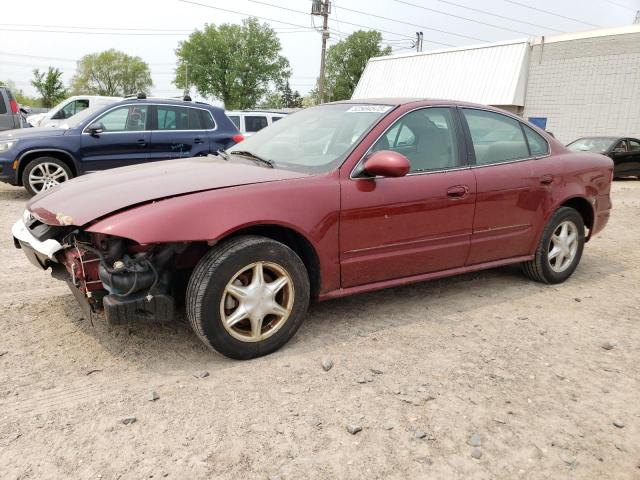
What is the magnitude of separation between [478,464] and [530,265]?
277 centimetres

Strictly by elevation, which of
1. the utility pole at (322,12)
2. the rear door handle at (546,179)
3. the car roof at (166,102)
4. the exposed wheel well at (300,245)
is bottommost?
the exposed wheel well at (300,245)

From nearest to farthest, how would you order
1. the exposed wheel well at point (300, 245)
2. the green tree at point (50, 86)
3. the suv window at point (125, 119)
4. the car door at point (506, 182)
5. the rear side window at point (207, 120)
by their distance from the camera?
the exposed wheel well at point (300, 245) < the car door at point (506, 182) < the suv window at point (125, 119) < the rear side window at point (207, 120) < the green tree at point (50, 86)

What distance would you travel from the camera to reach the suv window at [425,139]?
373cm

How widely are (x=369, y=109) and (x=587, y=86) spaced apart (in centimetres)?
2171

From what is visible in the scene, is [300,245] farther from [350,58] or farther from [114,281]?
[350,58]

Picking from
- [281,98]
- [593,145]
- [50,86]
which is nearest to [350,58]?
[281,98]

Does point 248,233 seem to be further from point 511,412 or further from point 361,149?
point 511,412

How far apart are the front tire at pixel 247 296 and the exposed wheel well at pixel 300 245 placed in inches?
5.4

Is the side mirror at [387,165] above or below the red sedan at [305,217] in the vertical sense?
above

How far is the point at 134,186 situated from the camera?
10.3ft

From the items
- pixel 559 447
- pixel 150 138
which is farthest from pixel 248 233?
pixel 150 138

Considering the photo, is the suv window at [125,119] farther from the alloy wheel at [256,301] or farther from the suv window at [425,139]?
the alloy wheel at [256,301]

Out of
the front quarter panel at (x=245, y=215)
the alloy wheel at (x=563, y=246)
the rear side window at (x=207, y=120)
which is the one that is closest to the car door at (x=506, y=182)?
the alloy wheel at (x=563, y=246)

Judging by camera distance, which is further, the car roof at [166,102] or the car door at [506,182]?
the car roof at [166,102]
